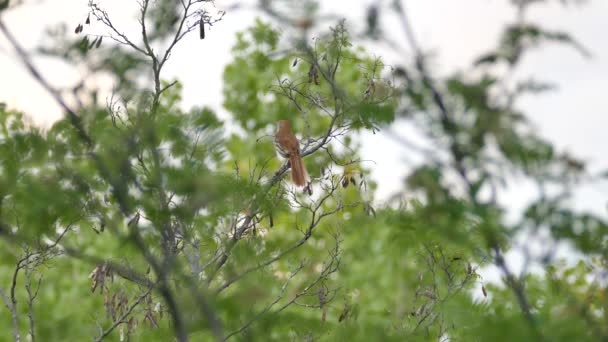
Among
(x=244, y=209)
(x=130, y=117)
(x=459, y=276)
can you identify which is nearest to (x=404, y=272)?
(x=459, y=276)

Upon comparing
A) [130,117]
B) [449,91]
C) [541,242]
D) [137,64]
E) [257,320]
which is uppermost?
[137,64]

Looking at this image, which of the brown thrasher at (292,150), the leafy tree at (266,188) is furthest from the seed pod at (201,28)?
the brown thrasher at (292,150)

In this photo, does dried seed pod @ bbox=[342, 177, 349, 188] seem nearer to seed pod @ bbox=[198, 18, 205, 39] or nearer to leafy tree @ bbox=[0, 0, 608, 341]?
leafy tree @ bbox=[0, 0, 608, 341]

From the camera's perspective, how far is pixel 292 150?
7.54m

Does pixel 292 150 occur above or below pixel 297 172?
above

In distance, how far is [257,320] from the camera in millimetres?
6062

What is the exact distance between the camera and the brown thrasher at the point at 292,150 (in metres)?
7.21

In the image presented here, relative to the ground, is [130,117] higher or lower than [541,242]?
higher

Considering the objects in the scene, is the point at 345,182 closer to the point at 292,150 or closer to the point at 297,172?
the point at 297,172

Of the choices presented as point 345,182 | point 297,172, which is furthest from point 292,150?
point 345,182

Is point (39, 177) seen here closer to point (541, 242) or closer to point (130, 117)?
point (130, 117)

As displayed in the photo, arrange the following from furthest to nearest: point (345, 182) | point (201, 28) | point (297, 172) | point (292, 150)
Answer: point (292, 150) < point (297, 172) < point (345, 182) < point (201, 28)

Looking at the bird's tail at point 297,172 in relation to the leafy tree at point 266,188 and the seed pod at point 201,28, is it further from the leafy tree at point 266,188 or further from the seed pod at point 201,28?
the seed pod at point 201,28

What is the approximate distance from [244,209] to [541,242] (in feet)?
12.3
